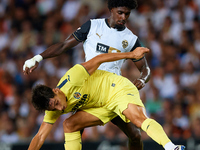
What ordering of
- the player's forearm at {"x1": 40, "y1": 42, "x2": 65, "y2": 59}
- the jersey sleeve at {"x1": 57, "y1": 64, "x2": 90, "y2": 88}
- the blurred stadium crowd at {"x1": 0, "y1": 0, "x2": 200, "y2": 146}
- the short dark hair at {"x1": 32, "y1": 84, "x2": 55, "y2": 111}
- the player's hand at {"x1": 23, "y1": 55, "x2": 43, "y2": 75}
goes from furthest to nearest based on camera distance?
the blurred stadium crowd at {"x1": 0, "y1": 0, "x2": 200, "y2": 146}, the player's forearm at {"x1": 40, "y1": 42, "x2": 65, "y2": 59}, the player's hand at {"x1": 23, "y1": 55, "x2": 43, "y2": 75}, the jersey sleeve at {"x1": 57, "y1": 64, "x2": 90, "y2": 88}, the short dark hair at {"x1": 32, "y1": 84, "x2": 55, "y2": 111}

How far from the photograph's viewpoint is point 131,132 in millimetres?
4477

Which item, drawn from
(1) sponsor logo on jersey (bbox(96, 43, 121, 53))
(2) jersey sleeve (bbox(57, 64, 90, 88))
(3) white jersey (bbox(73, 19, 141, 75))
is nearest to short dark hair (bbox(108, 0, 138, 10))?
(3) white jersey (bbox(73, 19, 141, 75))

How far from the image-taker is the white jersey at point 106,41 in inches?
171

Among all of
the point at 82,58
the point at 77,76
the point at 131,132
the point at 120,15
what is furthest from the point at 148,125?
the point at 82,58

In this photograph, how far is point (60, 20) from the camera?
8453 mm

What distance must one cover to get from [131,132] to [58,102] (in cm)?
127

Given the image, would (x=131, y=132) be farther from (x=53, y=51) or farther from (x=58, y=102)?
(x=53, y=51)

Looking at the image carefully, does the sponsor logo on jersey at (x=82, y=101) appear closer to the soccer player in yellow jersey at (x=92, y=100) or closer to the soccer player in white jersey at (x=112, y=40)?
the soccer player in yellow jersey at (x=92, y=100)

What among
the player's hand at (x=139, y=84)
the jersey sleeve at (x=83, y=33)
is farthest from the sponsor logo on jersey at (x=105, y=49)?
the player's hand at (x=139, y=84)

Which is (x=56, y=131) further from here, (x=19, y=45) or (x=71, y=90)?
(x=71, y=90)

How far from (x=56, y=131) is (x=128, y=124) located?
8.96ft

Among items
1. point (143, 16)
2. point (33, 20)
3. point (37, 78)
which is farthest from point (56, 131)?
point (143, 16)

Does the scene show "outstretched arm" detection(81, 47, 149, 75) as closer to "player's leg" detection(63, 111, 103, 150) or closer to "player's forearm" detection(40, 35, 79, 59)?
"player's leg" detection(63, 111, 103, 150)

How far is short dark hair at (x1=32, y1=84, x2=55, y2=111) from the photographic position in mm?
3592
